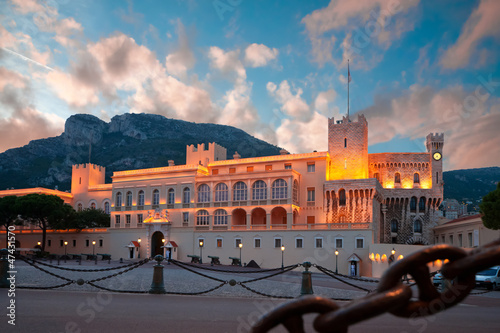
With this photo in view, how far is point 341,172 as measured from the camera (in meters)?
55.1

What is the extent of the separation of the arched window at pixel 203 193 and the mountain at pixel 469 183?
129017 mm

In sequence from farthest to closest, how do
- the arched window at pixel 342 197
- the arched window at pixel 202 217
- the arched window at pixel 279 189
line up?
the arched window at pixel 202 217, the arched window at pixel 342 197, the arched window at pixel 279 189

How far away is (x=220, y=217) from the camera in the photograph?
53719 millimetres

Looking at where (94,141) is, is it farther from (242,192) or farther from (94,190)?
(242,192)

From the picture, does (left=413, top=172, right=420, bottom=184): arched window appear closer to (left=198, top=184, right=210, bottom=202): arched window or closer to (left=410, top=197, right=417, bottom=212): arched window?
(left=410, top=197, right=417, bottom=212): arched window

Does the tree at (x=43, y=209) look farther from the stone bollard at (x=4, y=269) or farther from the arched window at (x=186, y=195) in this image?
the stone bollard at (x=4, y=269)

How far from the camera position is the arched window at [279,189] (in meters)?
50.8

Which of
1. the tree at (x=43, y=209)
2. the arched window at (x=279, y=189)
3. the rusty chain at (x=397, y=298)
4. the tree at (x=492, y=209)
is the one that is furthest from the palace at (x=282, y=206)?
the rusty chain at (x=397, y=298)

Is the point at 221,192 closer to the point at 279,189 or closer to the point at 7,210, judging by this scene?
the point at 279,189

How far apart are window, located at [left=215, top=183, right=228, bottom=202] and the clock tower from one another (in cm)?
2827

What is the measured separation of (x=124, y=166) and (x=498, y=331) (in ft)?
492

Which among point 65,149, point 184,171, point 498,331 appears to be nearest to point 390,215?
point 184,171

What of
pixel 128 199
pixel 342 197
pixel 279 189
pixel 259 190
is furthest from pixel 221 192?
pixel 128 199

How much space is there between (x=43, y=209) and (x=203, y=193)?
2209cm
